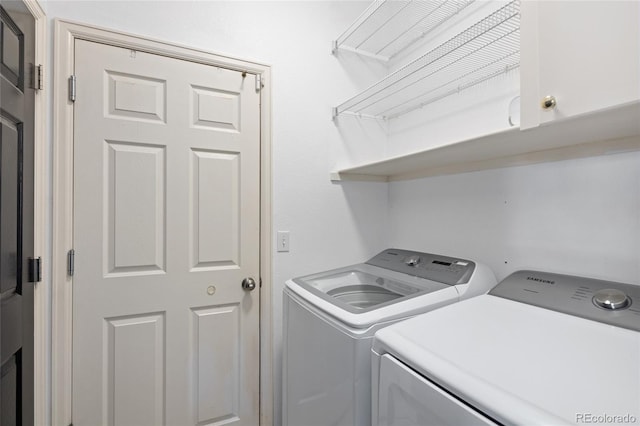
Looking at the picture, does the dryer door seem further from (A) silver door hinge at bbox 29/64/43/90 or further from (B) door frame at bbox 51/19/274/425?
(A) silver door hinge at bbox 29/64/43/90

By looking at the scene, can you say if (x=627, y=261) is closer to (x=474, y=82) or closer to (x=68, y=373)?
(x=474, y=82)

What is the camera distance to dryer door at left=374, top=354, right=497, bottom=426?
24.8 inches

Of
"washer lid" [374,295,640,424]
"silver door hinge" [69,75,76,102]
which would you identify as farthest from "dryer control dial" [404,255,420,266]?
"silver door hinge" [69,75,76,102]

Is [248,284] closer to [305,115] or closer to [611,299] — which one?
[305,115]

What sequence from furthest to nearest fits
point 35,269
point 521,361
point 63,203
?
point 63,203
point 35,269
point 521,361

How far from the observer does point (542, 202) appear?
1.27m

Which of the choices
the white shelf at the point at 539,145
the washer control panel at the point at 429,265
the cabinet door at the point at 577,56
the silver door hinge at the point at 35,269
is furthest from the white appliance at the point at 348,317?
the silver door hinge at the point at 35,269

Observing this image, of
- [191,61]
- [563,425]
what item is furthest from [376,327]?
[191,61]

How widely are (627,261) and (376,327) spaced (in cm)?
87

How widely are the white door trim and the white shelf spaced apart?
1467 mm

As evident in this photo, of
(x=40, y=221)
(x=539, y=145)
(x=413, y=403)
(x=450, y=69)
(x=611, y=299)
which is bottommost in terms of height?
(x=413, y=403)

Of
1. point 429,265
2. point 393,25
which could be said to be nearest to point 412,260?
point 429,265

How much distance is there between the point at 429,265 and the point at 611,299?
67 centimetres

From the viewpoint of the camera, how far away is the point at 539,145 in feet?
3.81
